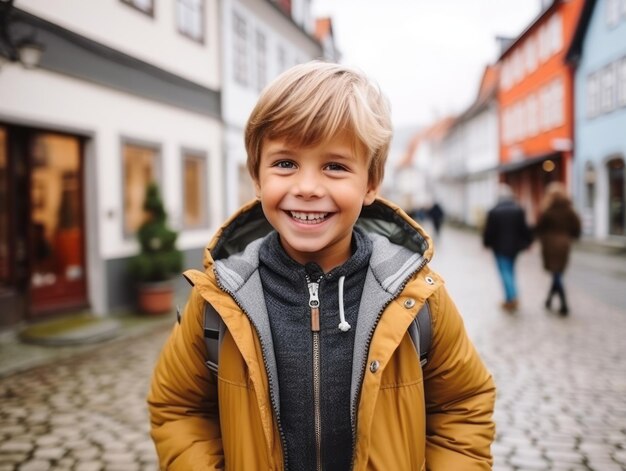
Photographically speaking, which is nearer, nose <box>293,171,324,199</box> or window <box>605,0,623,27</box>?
nose <box>293,171,324,199</box>

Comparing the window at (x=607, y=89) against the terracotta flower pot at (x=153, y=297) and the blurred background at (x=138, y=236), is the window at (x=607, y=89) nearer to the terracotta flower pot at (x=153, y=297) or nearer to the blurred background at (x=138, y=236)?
the blurred background at (x=138, y=236)

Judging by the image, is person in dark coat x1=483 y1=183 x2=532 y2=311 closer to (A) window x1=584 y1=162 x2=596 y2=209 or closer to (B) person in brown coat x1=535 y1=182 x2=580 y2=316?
(B) person in brown coat x1=535 y1=182 x2=580 y2=316

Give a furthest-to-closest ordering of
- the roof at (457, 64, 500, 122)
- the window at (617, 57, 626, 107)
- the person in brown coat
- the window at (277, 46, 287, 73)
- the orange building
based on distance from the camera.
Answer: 1. the roof at (457, 64, 500, 122)
2. the orange building
3. the window at (617, 57, 626, 107)
4. the window at (277, 46, 287, 73)
5. the person in brown coat

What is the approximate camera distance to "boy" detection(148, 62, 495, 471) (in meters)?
1.48

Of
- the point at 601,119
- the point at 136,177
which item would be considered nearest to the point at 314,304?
the point at 136,177

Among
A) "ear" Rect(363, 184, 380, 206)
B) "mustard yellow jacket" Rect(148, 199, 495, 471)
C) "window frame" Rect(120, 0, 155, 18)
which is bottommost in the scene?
"mustard yellow jacket" Rect(148, 199, 495, 471)

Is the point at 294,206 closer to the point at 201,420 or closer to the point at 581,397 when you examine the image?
the point at 201,420

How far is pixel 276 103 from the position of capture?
4.94ft

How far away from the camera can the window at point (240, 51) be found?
551 inches

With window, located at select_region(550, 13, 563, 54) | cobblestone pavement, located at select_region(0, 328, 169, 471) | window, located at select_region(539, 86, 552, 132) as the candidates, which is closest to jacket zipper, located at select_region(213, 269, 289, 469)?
cobblestone pavement, located at select_region(0, 328, 169, 471)

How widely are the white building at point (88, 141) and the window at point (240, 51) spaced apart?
6.87ft

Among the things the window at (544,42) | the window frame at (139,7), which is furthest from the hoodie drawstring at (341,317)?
the window at (544,42)

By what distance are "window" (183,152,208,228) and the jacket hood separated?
10.2 meters

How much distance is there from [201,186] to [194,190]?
0.97 ft
